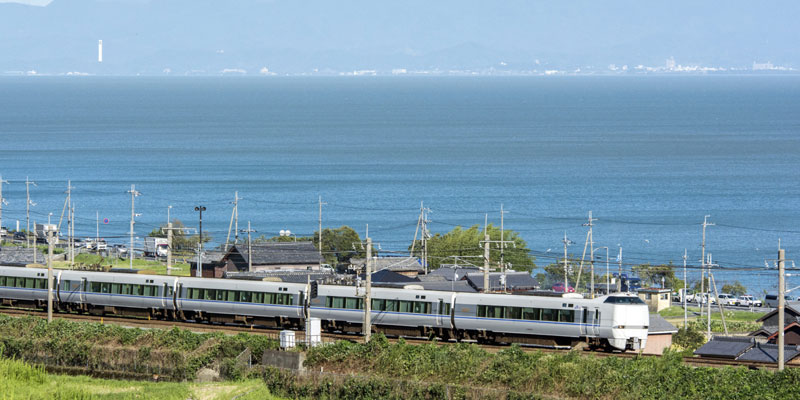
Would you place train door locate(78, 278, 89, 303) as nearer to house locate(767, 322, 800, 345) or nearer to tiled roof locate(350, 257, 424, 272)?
tiled roof locate(350, 257, 424, 272)

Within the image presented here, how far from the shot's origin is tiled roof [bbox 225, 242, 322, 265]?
68.0 m

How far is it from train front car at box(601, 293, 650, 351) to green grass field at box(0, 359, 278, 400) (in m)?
11.6

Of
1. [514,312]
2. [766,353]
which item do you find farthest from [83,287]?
[766,353]

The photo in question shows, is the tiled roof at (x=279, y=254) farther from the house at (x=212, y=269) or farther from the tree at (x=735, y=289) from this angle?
the tree at (x=735, y=289)

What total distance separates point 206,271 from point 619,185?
7759cm

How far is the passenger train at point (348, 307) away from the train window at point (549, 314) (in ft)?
0.11

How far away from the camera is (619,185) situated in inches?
5354

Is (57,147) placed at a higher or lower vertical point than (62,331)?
higher

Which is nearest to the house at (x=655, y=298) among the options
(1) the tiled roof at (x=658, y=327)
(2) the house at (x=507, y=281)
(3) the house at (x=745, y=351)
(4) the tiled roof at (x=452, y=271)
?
(2) the house at (x=507, y=281)

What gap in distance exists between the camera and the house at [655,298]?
7200cm

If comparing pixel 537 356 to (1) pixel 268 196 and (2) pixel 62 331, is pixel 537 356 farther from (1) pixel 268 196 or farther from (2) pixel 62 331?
(1) pixel 268 196

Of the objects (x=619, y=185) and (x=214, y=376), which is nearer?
(x=214, y=376)

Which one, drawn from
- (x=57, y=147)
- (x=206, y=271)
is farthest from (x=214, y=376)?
(x=57, y=147)

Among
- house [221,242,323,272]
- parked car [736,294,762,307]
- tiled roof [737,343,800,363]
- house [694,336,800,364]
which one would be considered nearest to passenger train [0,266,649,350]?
tiled roof [737,343,800,363]
